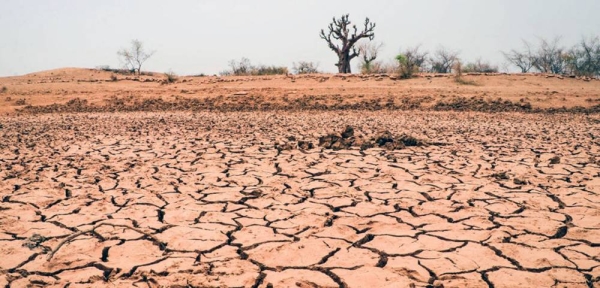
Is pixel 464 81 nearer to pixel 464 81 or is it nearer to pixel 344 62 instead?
pixel 464 81

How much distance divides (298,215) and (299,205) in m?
0.21

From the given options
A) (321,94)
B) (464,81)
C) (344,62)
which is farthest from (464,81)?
(344,62)

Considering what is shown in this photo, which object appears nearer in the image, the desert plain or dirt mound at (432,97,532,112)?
the desert plain

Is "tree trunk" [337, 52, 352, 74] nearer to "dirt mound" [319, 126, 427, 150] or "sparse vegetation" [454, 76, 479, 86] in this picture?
"sparse vegetation" [454, 76, 479, 86]

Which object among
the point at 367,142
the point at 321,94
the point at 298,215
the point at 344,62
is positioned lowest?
the point at 298,215

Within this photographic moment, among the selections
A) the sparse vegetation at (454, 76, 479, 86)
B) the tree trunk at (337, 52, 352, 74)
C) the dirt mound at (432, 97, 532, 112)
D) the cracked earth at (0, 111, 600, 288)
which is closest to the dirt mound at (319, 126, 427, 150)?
the cracked earth at (0, 111, 600, 288)

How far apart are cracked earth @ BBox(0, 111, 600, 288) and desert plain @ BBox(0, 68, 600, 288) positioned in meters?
0.01

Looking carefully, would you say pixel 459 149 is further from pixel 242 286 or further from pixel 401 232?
pixel 242 286

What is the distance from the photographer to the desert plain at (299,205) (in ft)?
6.45

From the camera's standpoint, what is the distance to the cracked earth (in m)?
1.95

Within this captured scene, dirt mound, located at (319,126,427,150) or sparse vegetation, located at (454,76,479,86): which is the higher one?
sparse vegetation, located at (454,76,479,86)

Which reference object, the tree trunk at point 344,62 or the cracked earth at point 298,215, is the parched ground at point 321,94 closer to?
the cracked earth at point 298,215

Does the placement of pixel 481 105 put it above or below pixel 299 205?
above

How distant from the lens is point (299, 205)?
295 centimetres
